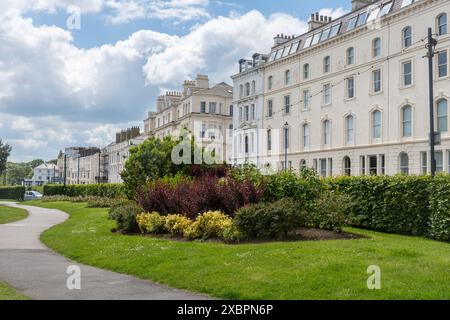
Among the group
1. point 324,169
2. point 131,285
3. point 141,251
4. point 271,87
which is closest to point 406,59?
point 324,169

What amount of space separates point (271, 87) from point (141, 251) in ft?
158

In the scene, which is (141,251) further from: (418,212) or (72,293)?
(418,212)

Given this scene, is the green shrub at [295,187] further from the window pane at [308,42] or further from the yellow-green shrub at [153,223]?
the window pane at [308,42]

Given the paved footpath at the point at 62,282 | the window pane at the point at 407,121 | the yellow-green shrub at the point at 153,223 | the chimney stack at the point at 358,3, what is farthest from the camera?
the chimney stack at the point at 358,3

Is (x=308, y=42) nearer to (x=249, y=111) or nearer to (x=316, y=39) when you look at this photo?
(x=316, y=39)

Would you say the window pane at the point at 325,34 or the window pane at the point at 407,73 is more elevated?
the window pane at the point at 325,34

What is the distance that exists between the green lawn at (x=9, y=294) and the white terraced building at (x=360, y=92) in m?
34.0

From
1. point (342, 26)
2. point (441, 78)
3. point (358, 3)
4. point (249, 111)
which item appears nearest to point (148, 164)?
point (441, 78)

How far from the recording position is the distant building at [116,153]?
98188 millimetres

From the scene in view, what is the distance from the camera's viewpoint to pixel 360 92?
149 feet

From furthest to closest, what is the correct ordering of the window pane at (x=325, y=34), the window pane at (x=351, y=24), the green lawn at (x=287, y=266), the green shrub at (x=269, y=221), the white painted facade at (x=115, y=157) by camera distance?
1. the white painted facade at (x=115, y=157)
2. the window pane at (x=325, y=34)
3. the window pane at (x=351, y=24)
4. the green shrub at (x=269, y=221)
5. the green lawn at (x=287, y=266)

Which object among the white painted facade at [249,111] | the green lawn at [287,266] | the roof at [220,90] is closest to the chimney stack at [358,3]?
the white painted facade at [249,111]

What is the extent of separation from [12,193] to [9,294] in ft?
247
